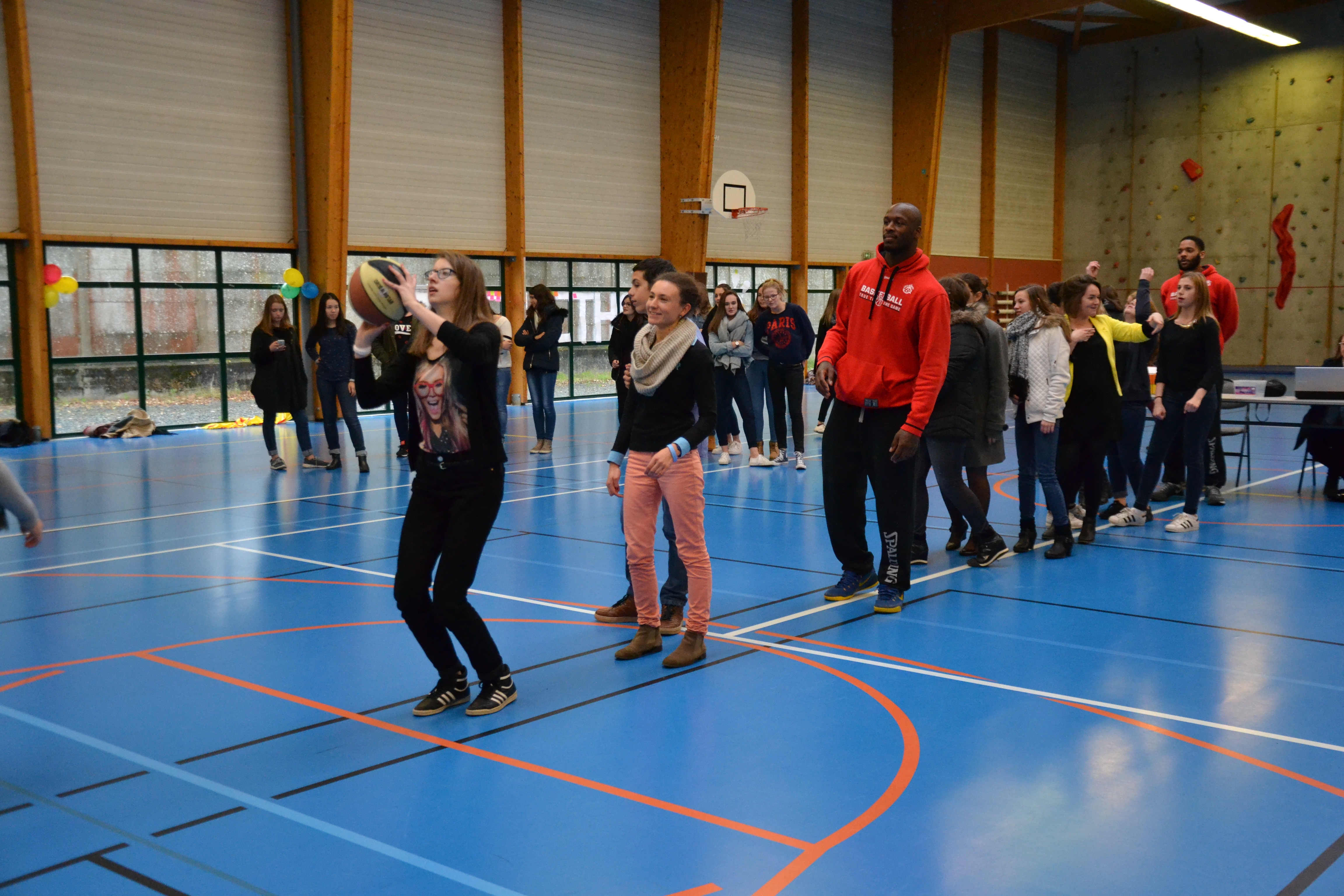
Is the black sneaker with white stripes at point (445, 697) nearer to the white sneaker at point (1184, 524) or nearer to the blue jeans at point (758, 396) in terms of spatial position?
the white sneaker at point (1184, 524)

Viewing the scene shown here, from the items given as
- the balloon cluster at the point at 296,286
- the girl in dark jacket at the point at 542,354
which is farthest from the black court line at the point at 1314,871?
the balloon cluster at the point at 296,286

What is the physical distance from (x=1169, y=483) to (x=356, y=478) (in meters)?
7.77

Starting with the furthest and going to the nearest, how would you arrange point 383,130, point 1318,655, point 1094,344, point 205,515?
point 383,130 → point 205,515 → point 1094,344 → point 1318,655

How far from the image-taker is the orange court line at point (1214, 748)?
3666 mm

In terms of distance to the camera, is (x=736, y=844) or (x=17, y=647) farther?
(x=17, y=647)

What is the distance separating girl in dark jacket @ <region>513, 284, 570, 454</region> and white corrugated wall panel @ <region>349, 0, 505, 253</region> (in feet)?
20.1

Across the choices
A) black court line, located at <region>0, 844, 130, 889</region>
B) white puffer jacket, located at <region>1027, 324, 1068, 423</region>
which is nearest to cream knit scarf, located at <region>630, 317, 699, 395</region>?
black court line, located at <region>0, 844, 130, 889</region>

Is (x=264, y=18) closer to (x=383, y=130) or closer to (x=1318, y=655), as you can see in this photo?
(x=383, y=130)

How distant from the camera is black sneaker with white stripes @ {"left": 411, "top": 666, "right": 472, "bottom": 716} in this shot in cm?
445

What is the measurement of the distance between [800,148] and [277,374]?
15.5 m

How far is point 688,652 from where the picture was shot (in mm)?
5066

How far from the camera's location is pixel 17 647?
5406mm

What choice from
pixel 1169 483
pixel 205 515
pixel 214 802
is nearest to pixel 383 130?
pixel 205 515

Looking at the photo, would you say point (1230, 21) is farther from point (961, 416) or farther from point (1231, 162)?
point (961, 416)
